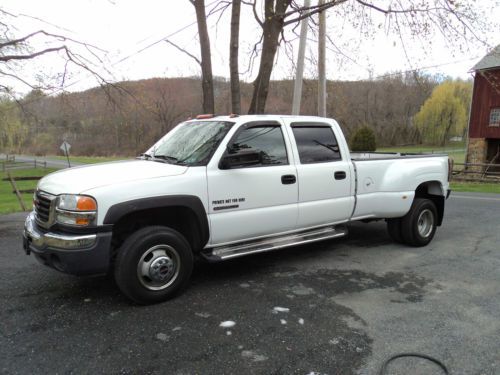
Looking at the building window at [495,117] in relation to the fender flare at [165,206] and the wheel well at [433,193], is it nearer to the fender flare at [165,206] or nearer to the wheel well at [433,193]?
the wheel well at [433,193]

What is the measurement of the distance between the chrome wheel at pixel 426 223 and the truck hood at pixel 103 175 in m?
4.10

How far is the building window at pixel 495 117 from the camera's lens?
97.4 feet

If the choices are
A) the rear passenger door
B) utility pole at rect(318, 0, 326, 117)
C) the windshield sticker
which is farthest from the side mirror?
utility pole at rect(318, 0, 326, 117)

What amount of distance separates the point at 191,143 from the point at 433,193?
13.4 ft

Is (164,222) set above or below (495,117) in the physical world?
below

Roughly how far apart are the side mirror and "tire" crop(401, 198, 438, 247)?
3.01m

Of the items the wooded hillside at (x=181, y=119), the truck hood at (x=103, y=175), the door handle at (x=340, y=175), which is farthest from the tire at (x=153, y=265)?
the wooded hillside at (x=181, y=119)

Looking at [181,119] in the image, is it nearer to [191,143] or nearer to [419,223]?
[419,223]

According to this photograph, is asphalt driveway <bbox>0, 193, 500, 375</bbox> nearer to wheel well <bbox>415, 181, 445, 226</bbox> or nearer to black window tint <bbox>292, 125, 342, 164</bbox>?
wheel well <bbox>415, 181, 445, 226</bbox>

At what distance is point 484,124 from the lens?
3047 cm

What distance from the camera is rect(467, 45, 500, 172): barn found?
29.8 meters

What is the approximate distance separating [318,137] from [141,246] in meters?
2.81

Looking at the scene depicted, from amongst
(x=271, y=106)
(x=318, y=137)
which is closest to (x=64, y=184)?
(x=318, y=137)

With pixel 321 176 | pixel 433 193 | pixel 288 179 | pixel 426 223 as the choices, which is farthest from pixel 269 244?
pixel 433 193
